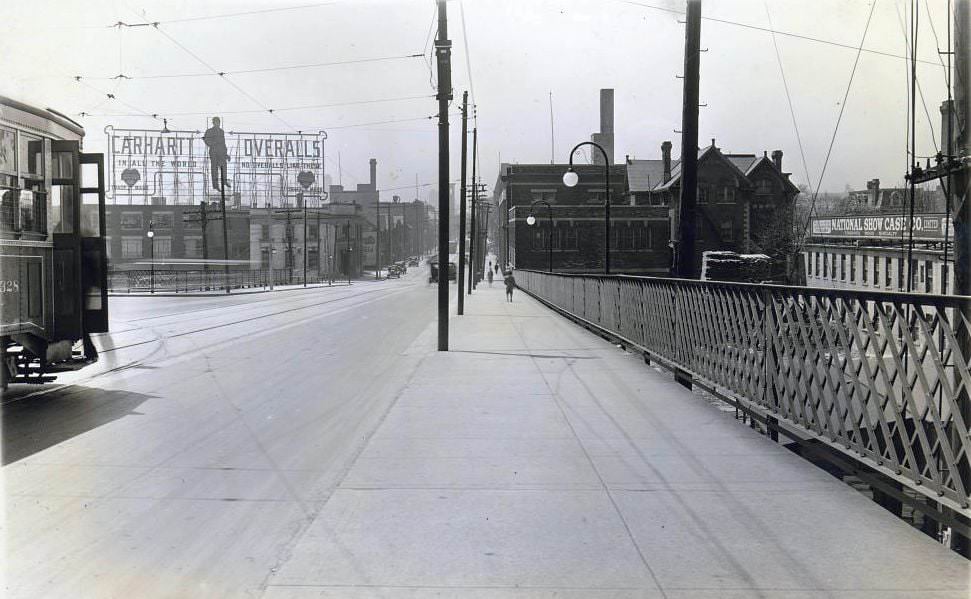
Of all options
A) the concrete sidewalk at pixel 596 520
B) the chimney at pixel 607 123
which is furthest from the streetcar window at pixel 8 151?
the chimney at pixel 607 123

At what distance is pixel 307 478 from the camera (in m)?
6.73

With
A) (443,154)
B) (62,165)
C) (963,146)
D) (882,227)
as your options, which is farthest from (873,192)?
(62,165)

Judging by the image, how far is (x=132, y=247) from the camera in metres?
85.5

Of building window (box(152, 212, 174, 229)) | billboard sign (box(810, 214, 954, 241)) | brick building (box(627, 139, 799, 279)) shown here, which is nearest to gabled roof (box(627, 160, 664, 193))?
brick building (box(627, 139, 799, 279))

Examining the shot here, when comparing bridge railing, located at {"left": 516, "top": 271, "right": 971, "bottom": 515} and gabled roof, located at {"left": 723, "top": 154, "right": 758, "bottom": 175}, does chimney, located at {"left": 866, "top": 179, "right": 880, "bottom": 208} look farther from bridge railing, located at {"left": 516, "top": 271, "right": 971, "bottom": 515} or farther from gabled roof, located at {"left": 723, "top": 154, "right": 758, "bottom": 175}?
bridge railing, located at {"left": 516, "top": 271, "right": 971, "bottom": 515}

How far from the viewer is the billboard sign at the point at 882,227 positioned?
30625 millimetres

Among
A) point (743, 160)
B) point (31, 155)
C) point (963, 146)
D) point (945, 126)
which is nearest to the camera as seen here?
point (963, 146)

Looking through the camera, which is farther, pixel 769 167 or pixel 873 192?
pixel 873 192

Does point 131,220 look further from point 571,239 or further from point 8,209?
point 8,209

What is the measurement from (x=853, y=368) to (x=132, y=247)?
289ft

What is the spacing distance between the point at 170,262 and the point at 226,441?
72357mm

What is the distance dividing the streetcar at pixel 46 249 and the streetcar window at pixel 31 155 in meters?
0.01

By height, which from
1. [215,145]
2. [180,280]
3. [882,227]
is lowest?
[180,280]

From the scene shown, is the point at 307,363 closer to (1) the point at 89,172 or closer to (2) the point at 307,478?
(1) the point at 89,172
